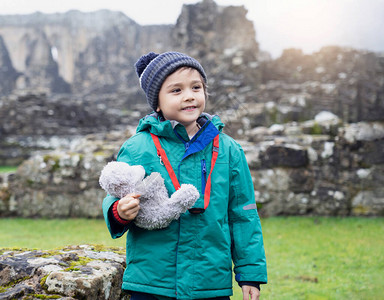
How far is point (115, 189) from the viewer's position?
1.78 m

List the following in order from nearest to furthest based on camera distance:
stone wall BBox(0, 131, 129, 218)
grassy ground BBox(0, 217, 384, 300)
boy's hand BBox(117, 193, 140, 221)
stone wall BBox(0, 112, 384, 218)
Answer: boy's hand BBox(117, 193, 140, 221), grassy ground BBox(0, 217, 384, 300), stone wall BBox(0, 112, 384, 218), stone wall BBox(0, 131, 129, 218)

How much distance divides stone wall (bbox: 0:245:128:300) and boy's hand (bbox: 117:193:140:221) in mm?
537

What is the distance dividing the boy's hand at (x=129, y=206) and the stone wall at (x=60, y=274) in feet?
1.76

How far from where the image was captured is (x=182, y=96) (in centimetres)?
199

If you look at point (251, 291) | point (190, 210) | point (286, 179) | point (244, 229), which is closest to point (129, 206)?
point (190, 210)

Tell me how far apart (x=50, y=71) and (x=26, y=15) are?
46.9 ft

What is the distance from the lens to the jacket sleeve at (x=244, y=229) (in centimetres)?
189

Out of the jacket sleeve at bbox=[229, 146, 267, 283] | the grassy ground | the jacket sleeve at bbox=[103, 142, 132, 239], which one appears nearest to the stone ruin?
the grassy ground

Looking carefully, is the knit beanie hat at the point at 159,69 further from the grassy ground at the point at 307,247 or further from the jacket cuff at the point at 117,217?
the grassy ground at the point at 307,247

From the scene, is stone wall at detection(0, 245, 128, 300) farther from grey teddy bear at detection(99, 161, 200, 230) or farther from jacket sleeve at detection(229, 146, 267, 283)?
jacket sleeve at detection(229, 146, 267, 283)

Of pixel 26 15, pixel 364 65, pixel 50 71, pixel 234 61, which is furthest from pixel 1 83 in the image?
pixel 364 65

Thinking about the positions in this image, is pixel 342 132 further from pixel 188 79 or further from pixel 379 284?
pixel 188 79

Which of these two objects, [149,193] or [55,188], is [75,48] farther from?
[149,193]

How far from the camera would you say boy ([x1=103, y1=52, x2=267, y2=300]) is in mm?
1787
